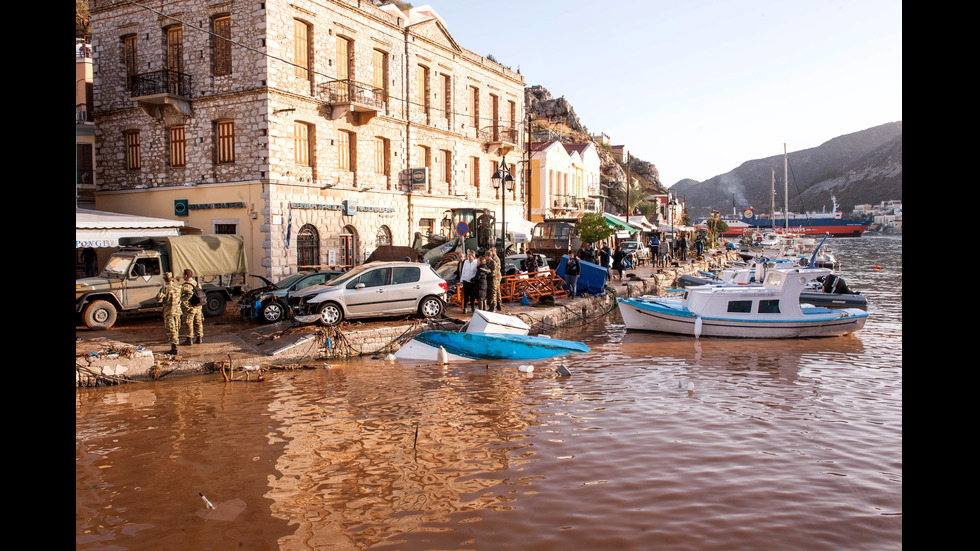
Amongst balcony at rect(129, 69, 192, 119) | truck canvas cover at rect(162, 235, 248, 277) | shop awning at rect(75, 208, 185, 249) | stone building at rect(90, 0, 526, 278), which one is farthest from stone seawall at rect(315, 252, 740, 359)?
balcony at rect(129, 69, 192, 119)

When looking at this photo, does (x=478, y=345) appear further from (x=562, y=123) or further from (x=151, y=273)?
(x=562, y=123)

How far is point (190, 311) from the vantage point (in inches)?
545

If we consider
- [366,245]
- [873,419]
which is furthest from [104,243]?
[873,419]

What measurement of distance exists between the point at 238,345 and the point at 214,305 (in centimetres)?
516

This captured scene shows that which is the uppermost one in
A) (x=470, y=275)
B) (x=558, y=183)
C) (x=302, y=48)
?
(x=302, y=48)

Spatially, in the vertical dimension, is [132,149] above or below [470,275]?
above

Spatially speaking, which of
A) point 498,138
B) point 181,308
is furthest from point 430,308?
point 498,138

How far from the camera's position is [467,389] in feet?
38.8

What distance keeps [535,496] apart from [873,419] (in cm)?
635

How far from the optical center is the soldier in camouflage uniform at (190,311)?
44.7ft

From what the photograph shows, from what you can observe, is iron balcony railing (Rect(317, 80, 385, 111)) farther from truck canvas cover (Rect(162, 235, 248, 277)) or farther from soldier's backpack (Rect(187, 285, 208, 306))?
soldier's backpack (Rect(187, 285, 208, 306))

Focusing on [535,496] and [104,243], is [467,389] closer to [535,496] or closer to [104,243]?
[535,496]

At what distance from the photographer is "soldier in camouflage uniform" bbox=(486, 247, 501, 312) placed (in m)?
18.3
